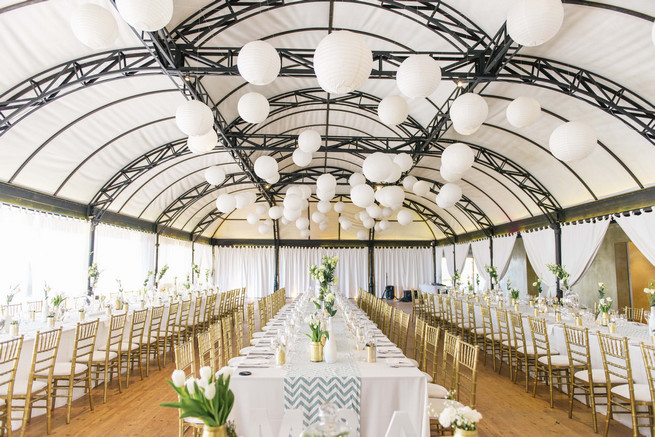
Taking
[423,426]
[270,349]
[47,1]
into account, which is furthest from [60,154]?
[423,426]

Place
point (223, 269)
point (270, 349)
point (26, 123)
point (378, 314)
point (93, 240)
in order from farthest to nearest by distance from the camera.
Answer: point (223, 269) → point (93, 240) → point (378, 314) → point (26, 123) → point (270, 349)

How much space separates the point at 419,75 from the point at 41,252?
27.9 ft

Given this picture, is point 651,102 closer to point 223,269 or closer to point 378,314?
point 378,314

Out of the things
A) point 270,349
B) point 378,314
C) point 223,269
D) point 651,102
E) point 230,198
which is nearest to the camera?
point 270,349

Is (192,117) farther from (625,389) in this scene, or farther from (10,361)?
(625,389)

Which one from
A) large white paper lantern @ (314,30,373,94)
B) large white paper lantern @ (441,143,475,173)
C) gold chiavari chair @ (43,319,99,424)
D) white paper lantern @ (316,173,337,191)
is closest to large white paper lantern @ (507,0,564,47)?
large white paper lantern @ (314,30,373,94)

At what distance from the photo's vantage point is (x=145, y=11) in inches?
115

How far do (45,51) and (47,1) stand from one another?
1014mm

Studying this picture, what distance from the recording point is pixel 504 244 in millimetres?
13297

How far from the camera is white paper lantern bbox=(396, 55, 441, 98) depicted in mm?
3693

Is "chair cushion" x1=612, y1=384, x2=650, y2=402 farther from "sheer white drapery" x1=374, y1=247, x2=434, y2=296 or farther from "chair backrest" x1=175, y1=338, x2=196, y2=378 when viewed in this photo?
"sheer white drapery" x1=374, y1=247, x2=434, y2=296

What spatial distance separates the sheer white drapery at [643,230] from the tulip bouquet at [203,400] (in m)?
8.22

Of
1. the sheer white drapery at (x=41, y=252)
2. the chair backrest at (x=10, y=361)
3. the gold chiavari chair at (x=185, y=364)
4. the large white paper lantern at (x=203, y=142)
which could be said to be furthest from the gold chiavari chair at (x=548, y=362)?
the sheer white drapery at (x=41, y=252)

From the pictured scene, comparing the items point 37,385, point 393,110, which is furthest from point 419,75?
point 37,385
